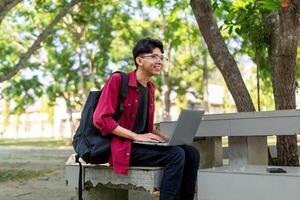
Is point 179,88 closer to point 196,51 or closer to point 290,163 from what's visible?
point 196,51

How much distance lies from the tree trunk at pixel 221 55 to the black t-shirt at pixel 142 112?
7.42 feet

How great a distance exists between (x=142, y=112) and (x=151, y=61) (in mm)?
421

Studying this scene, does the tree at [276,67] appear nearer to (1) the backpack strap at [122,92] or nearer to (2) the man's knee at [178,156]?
(1) the backpack strap at [122,92]

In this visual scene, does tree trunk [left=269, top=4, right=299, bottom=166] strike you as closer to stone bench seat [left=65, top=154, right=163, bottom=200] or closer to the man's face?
stone bench seat [left=65, top=154, right=163, bottom=200]

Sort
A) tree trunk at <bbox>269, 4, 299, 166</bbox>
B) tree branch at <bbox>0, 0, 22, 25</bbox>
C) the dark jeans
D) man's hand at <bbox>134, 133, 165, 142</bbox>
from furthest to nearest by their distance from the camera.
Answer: tree branch at <bbox>0, 0, 22, 25</bbox> → tree trunk at <bbox>269, 4, 299, 166</bbox> → man's hand at <bbox>134, 133, 165, 142</bbox> → the dark jeans

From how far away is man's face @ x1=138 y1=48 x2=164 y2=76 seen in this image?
12.2 ft

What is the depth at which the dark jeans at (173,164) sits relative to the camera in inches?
134

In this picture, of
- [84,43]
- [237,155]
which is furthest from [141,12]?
[237,155]

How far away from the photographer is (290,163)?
5648 millimetres

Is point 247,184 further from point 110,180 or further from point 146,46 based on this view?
point 146,46

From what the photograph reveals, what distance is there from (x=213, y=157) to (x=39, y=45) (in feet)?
20.1

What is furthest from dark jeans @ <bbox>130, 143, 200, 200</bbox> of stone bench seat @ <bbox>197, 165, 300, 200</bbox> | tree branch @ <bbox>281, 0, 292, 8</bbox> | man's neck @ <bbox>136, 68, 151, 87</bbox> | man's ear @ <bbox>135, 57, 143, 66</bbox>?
tree branch @ <bbox>281, 0, 292, 8</bbox>

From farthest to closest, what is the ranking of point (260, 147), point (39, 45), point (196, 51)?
1. point (196, 51)
2. point (39, 45)
3. point (260, 147)

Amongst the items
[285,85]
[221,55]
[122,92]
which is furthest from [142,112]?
[285,85]
